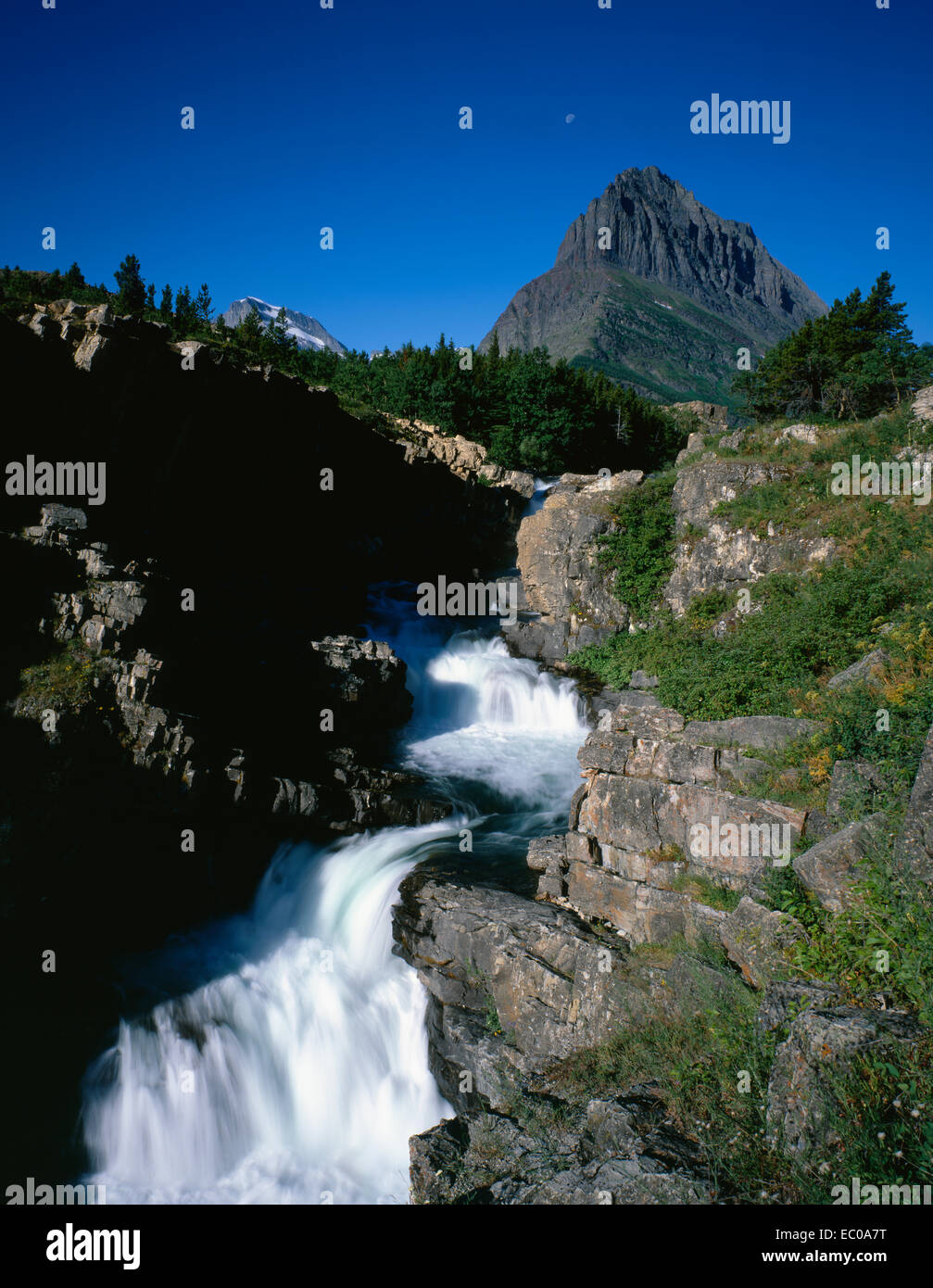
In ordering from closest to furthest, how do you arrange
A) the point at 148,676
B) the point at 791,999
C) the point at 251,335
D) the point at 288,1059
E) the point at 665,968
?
Answer: the point at 791,999 → the point at 665,968 → the point at 288,1059 → the point at 148,676 → the point at 251,335

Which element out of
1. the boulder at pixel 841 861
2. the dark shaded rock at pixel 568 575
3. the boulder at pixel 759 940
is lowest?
the boulder at pixel 759 940

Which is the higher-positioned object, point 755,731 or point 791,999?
point 755,731

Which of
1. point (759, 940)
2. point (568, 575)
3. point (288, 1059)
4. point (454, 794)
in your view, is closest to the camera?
point (759, 940)

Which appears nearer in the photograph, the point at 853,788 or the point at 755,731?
the point at 853,788

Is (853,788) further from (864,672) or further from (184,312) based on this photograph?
(184,312)

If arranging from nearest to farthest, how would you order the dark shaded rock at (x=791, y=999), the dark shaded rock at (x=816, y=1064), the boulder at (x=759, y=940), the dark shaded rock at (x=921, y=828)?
the dark shaded rock at (x=816, y=1064), the dark shaded rock at (x=791, y=999), the dark shaded rock at (x=921, y=828), the boulder at (x=759, y=940)

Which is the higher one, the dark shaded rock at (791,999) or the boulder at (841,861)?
the boulder at (841,861)

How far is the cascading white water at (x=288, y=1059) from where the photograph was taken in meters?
9.38

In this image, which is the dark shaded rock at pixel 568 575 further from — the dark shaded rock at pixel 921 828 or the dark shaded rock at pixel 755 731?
the dark shaded rock at pixel 921 828

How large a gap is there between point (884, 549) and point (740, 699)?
6316 mm

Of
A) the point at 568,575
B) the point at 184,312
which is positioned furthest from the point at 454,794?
the point at 184,312

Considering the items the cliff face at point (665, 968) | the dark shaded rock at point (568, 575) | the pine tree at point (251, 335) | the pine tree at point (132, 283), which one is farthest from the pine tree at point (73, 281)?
the cliff face at point (665, 968)

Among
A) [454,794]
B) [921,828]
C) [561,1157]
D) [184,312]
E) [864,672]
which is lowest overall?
[561,1157]

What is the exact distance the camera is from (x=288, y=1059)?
1068cm
